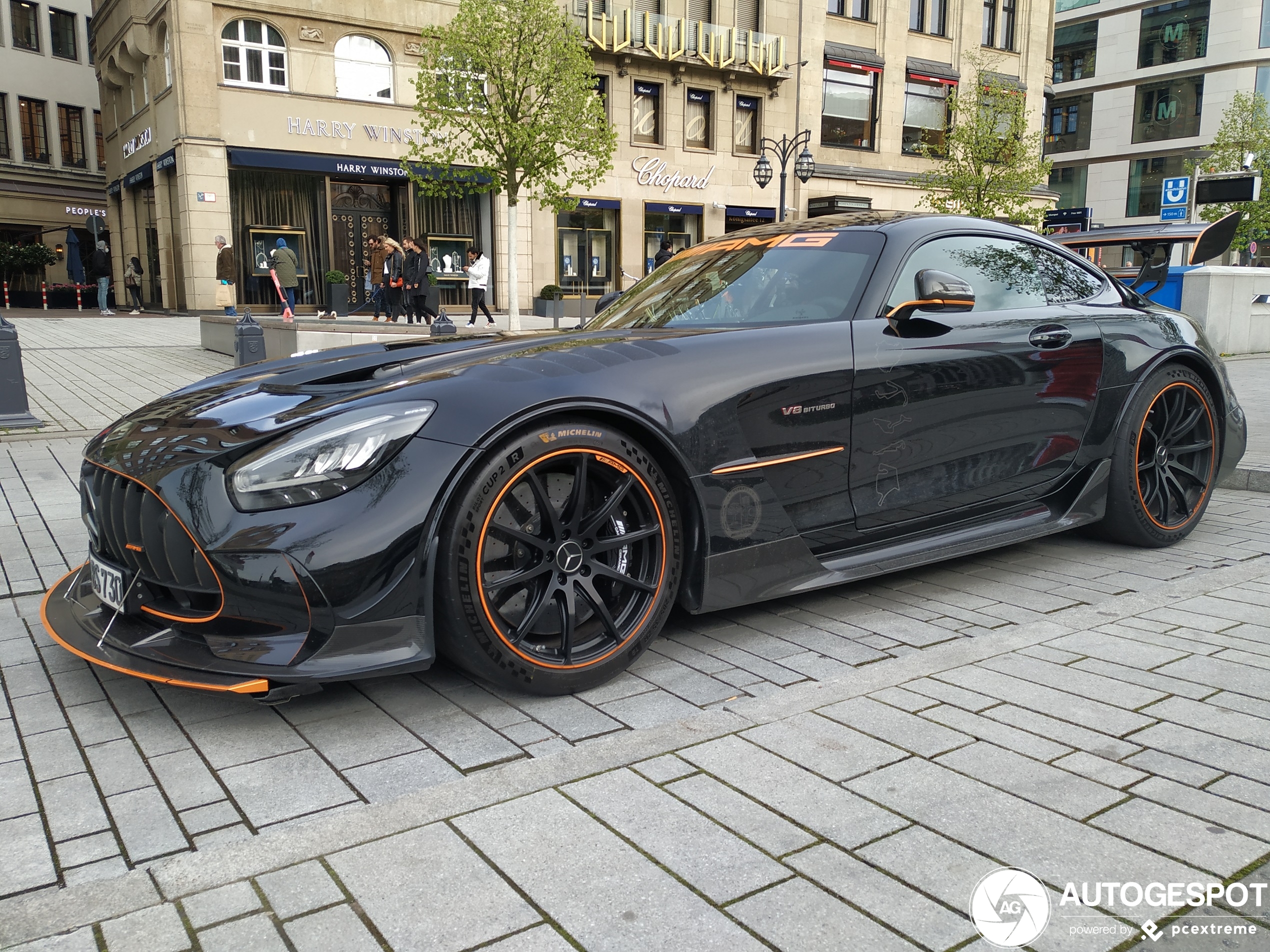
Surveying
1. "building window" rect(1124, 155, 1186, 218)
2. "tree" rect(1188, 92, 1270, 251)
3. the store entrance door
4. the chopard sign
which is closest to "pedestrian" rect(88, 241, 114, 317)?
the store entrance door

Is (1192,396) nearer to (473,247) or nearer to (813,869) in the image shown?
(813,869)

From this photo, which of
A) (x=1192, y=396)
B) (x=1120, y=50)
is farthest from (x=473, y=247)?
(x=1120, y=50)

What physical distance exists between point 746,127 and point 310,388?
32382mm

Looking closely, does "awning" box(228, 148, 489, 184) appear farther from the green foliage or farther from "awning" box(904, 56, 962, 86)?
"awning" box(904, 56, 962, 86)

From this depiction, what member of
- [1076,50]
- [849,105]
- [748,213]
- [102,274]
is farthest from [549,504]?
[1076,50]

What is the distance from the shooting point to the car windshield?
11.6ft

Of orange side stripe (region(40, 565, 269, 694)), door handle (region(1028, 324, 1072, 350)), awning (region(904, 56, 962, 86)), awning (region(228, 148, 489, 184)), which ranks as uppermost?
awning (region(904, 56, 962, 86))

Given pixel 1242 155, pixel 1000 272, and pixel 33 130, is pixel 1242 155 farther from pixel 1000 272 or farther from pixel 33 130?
pixel 33 130

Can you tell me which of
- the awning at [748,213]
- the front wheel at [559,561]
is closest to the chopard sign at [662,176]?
the awning at [748,213]

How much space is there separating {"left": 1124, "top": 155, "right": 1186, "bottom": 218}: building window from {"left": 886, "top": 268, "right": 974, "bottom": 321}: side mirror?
55169mm

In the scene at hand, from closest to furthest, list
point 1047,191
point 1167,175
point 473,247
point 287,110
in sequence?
point 287,110, point 473,247, point 1047,191, point 1167,175

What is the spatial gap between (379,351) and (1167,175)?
5617 cm

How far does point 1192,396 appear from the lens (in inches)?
181

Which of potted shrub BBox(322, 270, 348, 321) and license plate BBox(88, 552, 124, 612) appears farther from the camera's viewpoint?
potted shrub BBox(322, 270, 348, 321)
